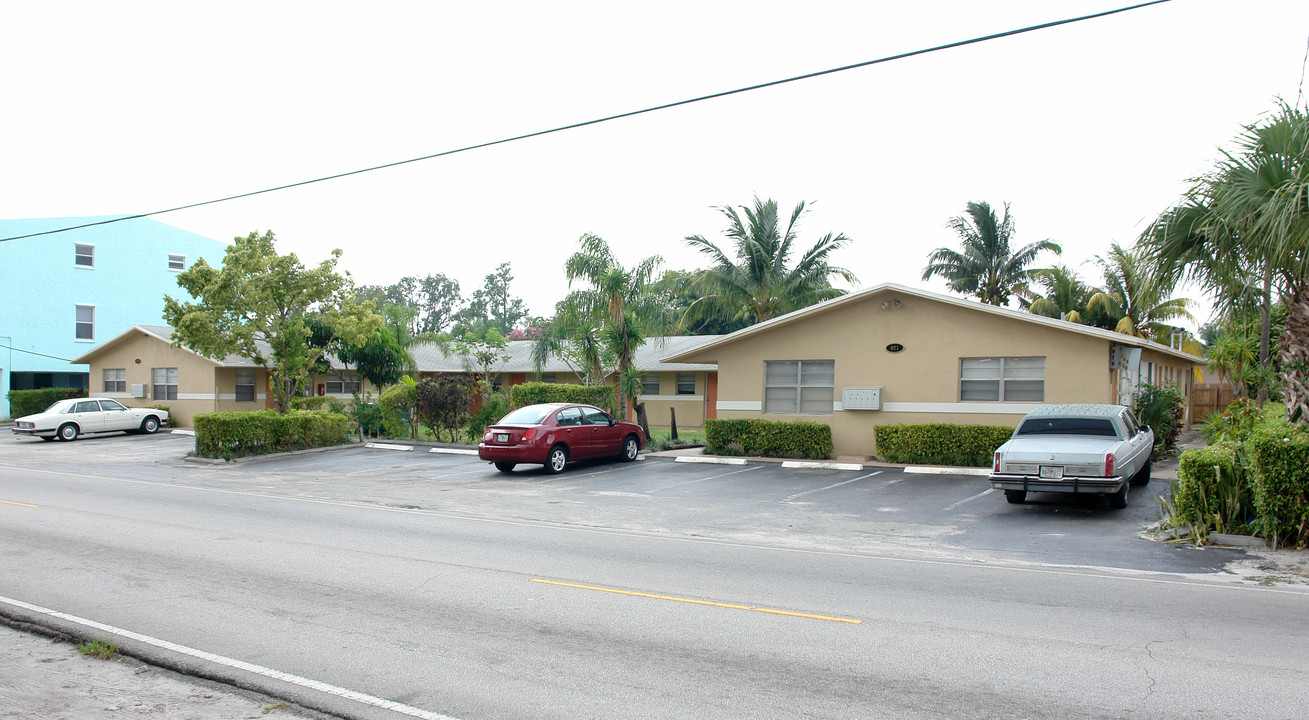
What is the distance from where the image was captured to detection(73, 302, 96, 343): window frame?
142 feet

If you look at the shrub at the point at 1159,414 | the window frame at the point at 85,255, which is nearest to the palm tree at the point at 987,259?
the shrub at the point at 1159,414

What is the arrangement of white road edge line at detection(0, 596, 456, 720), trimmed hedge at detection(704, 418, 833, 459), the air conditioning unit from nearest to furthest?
white road edge line at detection(0, 596, 456, 720) < the air conditioning unit < trimmed hedge at detection(704, 418, 833, 459)

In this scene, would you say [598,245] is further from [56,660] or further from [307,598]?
[56,660]

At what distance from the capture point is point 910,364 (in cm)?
2016

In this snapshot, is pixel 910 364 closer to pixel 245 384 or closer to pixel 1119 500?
pixel 1119 500

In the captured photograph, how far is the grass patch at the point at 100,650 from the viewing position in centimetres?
606

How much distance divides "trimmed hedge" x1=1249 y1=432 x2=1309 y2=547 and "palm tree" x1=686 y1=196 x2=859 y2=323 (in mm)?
20262

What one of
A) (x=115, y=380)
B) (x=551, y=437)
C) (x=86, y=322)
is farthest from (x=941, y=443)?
(x=86, y=322)

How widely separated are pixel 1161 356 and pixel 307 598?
1012 inches

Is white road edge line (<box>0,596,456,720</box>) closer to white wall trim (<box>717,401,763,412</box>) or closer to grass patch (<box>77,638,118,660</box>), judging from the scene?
grass patch (<box>77,638,118,660</box>)

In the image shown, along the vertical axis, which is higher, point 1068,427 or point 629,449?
point 1068,427

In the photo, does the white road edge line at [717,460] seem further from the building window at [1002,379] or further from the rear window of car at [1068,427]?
the rear window of car at [1068,427]

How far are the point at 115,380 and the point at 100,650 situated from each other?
121ft

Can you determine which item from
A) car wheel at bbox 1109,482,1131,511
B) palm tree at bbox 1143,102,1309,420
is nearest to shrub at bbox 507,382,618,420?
car wheel at bbox 1109,482,1131,511
